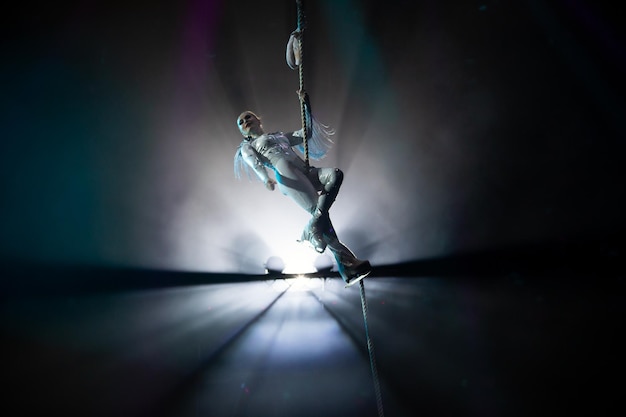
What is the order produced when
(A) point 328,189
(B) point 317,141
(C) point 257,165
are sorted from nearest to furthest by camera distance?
(A) point 328,189 → (C) point 257,165 → (B) point 317,141

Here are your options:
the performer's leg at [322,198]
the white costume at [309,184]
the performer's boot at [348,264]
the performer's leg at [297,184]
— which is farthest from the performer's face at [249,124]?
the performer's boot at [348,264]

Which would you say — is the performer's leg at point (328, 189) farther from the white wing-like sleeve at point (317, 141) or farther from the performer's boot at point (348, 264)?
the white wing-like sleeve at point (317, 141)

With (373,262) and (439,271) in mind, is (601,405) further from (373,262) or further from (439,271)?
(373,262)

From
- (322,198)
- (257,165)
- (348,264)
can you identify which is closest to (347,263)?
(348,264)

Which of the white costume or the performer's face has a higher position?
the performer's face

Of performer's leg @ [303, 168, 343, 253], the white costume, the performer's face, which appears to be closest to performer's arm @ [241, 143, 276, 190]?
the white costume

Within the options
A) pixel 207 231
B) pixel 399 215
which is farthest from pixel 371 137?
pixel 207 231

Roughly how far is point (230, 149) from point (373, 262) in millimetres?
1634

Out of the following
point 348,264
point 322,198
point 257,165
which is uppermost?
point 257,165

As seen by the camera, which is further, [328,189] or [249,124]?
[249,124]

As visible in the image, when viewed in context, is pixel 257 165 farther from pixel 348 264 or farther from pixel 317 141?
pixel 348 264

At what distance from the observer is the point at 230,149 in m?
2.73

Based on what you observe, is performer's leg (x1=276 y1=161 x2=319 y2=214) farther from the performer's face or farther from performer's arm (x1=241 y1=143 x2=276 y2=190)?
the performer's face

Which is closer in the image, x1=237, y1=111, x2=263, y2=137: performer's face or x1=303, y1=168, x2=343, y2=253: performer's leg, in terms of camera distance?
x1=303, y1=168, x2=343, y2=253: performer's leg
